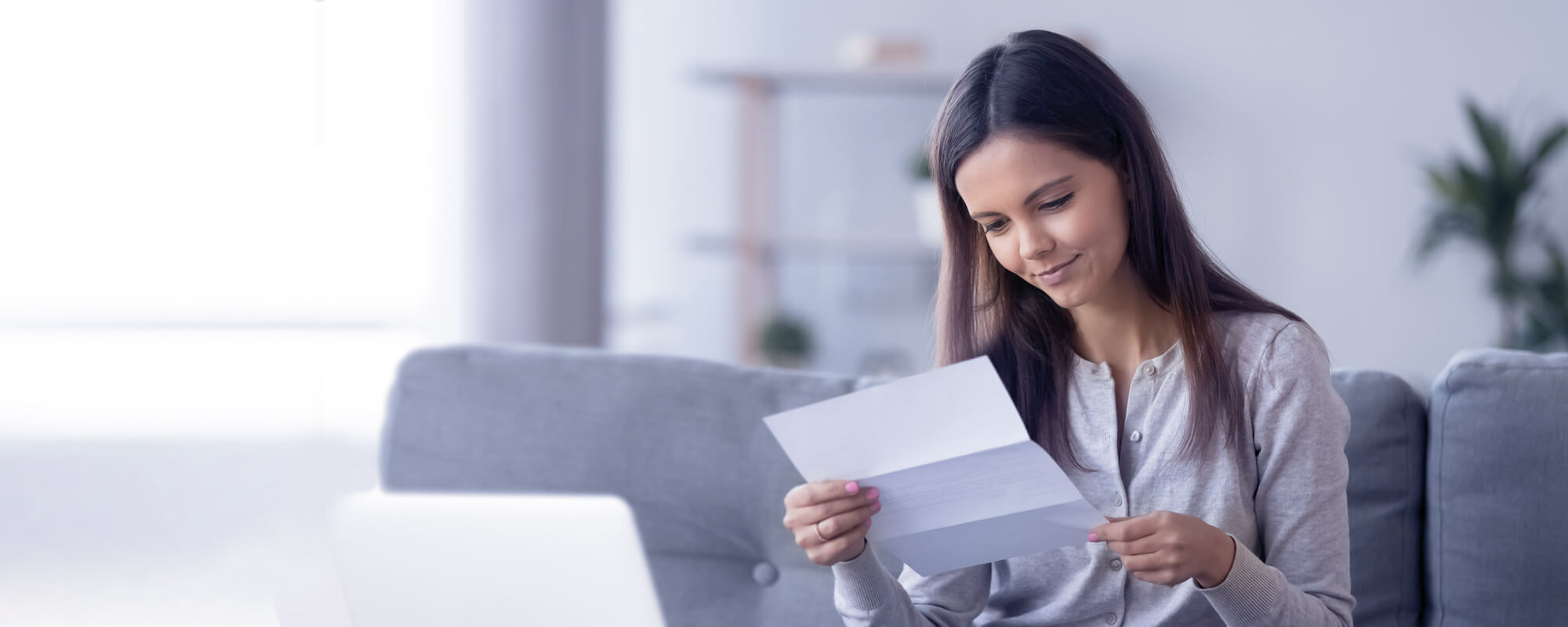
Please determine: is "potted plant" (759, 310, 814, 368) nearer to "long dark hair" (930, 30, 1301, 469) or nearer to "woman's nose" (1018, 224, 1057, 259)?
"long dark hair" (930, 30, 1301, 469)

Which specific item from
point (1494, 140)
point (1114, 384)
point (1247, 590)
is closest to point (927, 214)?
point (1494, 140)

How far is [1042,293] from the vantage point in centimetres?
113

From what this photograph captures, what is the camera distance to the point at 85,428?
1.75 metres

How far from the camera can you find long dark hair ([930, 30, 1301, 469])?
0.98 meters

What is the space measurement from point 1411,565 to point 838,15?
2310 millimetres

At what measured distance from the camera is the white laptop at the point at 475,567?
36.9 inches

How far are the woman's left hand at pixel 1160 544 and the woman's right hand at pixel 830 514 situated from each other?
170 millimetres

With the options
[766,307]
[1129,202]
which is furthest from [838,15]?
[1129,202]

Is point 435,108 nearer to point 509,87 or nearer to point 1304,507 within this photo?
point 509,87

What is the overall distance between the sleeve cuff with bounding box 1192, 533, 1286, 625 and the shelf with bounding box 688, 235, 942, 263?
1992mm

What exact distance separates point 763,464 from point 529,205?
110 centimetres

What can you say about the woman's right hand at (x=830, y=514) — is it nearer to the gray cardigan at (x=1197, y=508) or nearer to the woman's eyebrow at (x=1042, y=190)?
the gray cardigan at (x=1197, y=508)

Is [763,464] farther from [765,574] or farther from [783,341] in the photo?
[783,341]

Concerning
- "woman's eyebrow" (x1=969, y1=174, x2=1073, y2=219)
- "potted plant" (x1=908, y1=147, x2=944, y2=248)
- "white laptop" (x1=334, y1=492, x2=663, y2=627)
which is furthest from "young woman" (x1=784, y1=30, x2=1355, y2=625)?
"potted plant" (x1=908, y1=147, x2=944, y2=248)
